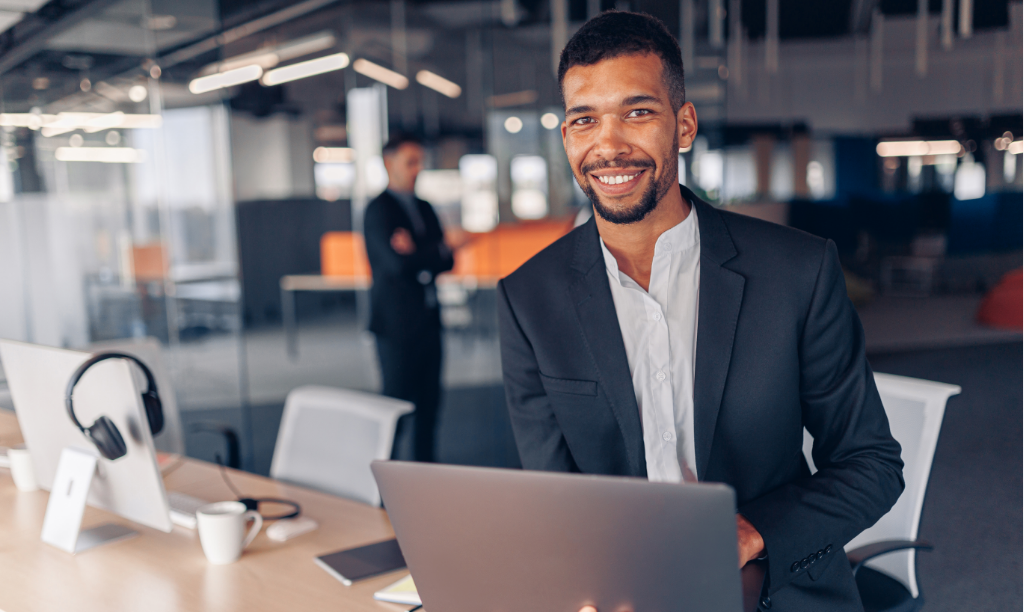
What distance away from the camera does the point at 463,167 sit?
21.6 feet

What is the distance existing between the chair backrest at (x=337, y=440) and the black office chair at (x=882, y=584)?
123cm

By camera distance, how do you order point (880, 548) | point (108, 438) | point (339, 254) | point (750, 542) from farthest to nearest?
1. point (339, 254)
2. point (880, 548)
3. point (108, 438)
4. point (750, 542)

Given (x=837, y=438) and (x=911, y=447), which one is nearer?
(x=837, y=438)

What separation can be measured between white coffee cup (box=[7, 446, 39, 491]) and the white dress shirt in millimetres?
1855

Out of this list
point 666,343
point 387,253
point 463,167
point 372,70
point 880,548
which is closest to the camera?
point 666,343

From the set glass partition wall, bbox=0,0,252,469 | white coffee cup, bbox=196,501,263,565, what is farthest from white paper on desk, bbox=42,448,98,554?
glass partition wall, bbox=0,0,252,469

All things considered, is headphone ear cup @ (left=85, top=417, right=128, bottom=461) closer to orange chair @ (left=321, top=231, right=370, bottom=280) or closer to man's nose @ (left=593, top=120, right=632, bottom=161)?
man's nose @ (left=593, top=120, right=632, bottom=161)

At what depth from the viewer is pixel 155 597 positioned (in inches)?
56.9

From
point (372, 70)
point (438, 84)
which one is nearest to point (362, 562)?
point (372, 70)

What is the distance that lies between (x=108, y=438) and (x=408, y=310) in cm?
236

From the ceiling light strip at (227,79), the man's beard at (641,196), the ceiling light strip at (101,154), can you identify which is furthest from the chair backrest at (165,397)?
the ceiling light strip at (227,79)

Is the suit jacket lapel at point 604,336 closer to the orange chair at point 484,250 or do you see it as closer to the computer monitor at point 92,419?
the computer monitor at point 92,419

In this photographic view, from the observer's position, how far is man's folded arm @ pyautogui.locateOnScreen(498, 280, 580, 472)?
4.33ft

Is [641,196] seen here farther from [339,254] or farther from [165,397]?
[339,254]
